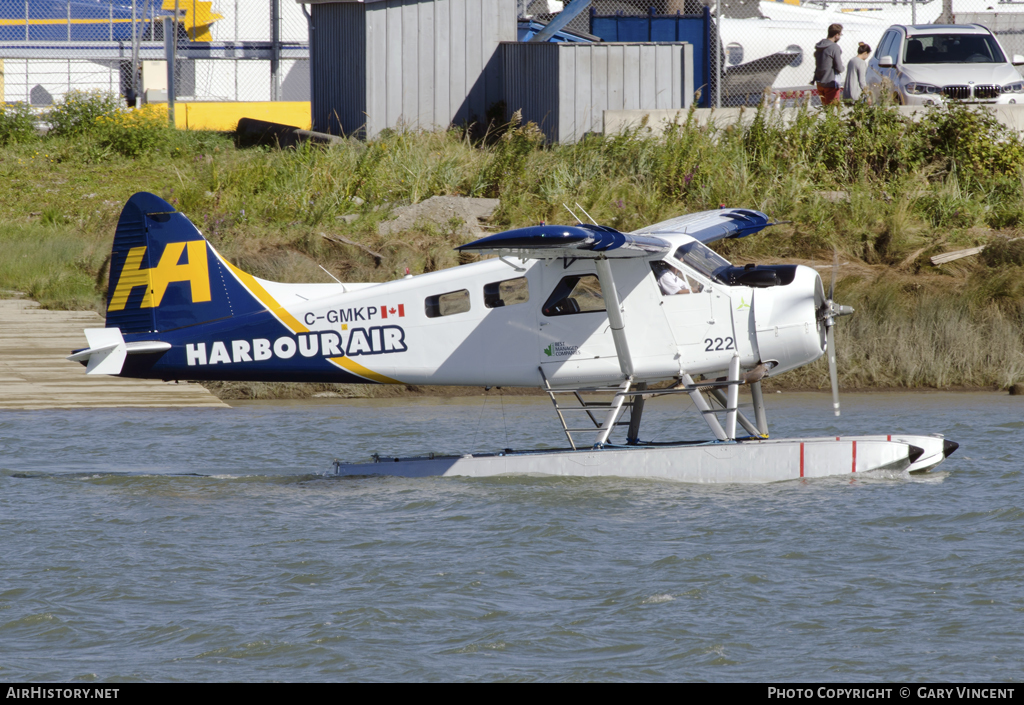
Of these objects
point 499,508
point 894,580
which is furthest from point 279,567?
point 894,580

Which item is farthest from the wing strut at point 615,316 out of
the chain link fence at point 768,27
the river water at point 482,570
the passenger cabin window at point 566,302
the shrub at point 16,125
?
the shrub at point 16,125

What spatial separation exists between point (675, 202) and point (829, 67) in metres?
4.02

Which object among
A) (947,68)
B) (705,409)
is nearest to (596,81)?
(947,68)

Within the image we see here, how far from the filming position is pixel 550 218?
726 inches

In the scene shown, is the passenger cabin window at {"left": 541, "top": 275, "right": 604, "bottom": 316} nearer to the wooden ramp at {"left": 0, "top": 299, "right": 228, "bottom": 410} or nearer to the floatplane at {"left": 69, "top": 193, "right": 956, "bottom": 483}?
the floatplane at {"left": 69, "top": 193, "right": 956, "bottom": 483}

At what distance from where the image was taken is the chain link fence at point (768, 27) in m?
26.2

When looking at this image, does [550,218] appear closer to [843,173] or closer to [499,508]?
[843,173]

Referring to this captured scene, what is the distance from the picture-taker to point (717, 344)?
982cm

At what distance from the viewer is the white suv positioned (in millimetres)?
19906

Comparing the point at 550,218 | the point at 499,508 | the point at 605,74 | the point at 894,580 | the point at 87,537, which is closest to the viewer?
the point at 894,580

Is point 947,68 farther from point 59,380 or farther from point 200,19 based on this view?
point 200,19

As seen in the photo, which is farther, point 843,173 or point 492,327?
point 843,173

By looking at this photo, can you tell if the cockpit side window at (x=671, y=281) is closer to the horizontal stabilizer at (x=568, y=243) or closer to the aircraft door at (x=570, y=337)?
the horizontal stabilizer at (x=568, y=243)
